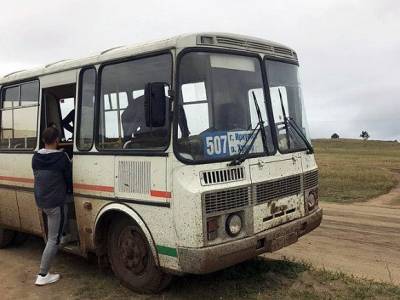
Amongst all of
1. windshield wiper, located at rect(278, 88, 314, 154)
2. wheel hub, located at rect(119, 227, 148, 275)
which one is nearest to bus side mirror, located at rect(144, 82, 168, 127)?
wheel hub, located at rect(119, 227, 148, 275)

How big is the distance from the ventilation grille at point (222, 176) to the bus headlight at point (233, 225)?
39 centimetres

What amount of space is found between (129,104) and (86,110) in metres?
0.82

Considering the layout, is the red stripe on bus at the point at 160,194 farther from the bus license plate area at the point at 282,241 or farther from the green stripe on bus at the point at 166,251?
the bus license plate area at the point at 282,241

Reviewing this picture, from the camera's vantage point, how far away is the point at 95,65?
6.19 m

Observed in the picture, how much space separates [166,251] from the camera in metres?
5.31

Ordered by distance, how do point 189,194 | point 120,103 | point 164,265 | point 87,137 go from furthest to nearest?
point 87,137, point 120,103, point 164,265, point 189,194

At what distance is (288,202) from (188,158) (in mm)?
1585

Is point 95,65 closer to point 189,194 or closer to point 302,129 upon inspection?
point 189,194

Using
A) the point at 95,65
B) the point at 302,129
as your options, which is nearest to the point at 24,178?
the point at 95,65

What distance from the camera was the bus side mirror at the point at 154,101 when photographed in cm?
512

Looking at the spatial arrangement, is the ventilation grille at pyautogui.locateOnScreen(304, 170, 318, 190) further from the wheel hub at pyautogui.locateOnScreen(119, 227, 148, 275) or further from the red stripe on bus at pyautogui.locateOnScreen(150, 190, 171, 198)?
the wheel hub at pyautogui.locateOnScreen(119, 227, 148, 275)

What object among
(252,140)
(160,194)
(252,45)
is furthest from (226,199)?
(252,45)

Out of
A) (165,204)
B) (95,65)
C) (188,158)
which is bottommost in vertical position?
(165,204)

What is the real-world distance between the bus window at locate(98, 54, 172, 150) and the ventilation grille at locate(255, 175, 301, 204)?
1.22m
